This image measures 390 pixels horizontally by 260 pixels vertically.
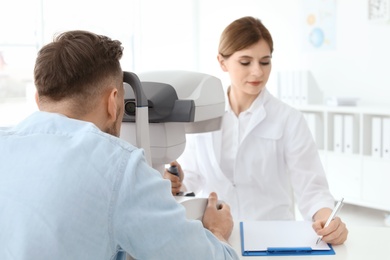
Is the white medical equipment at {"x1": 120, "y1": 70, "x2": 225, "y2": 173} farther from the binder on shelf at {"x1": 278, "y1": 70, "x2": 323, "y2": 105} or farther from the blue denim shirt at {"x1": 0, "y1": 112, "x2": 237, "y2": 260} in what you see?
the binder on shelf at {"x1": 278, "y1": 70, "x2": 323, "y2": 105}

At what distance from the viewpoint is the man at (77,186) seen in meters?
0.91

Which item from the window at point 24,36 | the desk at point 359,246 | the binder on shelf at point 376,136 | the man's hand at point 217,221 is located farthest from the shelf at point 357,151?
the man's hand at point 217,221

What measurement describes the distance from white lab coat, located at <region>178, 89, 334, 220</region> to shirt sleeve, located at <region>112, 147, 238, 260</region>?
106 cm

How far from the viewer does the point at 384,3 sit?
4070 mm

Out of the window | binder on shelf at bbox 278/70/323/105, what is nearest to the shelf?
binder on shelf at bbox 278/70/323/105

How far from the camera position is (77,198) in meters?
0.91

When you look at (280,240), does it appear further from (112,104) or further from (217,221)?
(112,104)

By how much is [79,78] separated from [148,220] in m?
0.32

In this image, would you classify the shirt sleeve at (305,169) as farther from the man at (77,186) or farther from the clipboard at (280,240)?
the man at (77,186)

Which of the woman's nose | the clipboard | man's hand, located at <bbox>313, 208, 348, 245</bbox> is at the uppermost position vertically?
the woman's nose

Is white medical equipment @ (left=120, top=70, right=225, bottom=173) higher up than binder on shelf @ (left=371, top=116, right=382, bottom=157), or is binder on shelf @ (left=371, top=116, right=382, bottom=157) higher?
white medical equipment @ (left=120, top=70, right=225, bottom=173)

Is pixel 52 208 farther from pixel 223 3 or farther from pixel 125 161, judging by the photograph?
pixel 223 3

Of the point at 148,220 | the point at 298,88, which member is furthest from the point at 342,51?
the point at 148,220

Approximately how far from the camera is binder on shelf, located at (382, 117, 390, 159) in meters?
3.78
